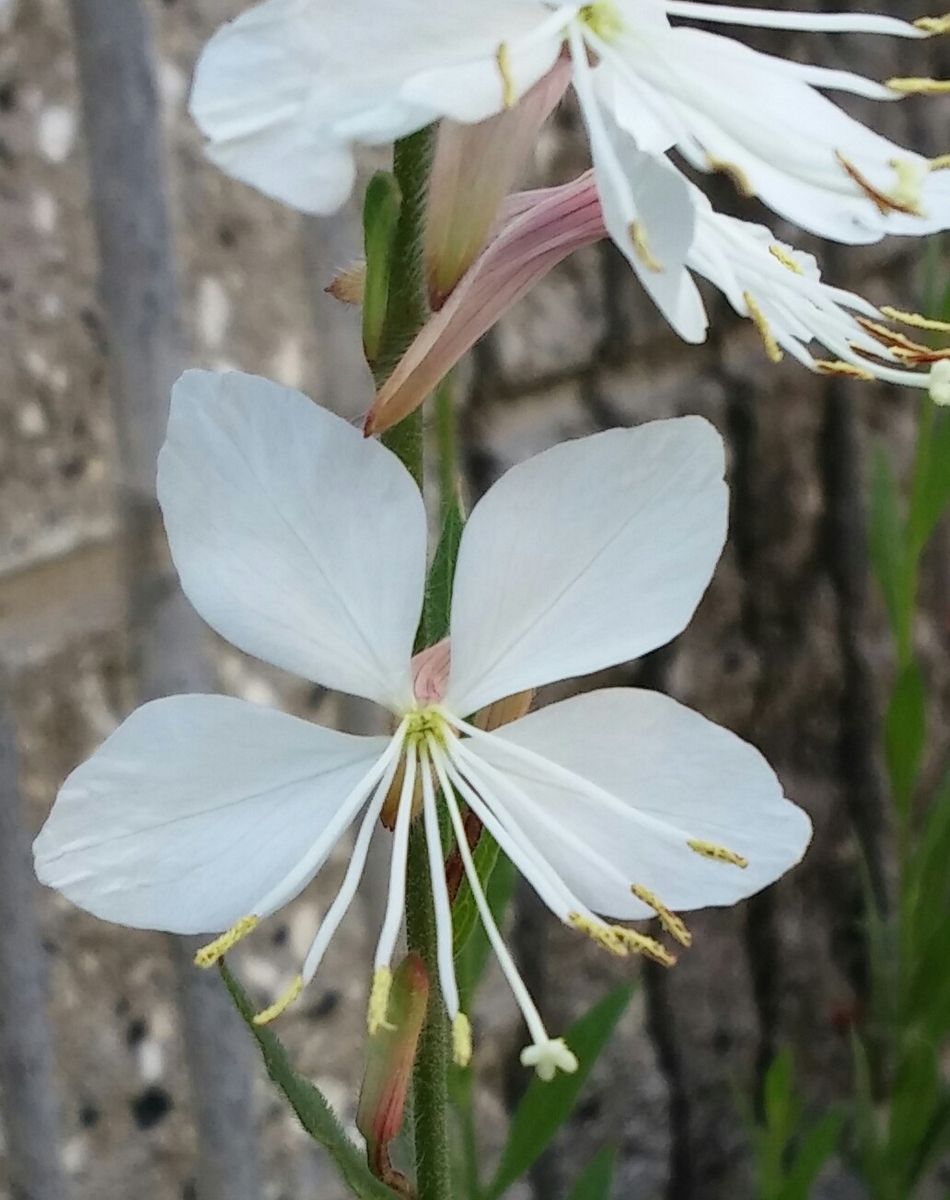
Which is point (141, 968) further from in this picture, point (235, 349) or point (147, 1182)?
point (235, 349)

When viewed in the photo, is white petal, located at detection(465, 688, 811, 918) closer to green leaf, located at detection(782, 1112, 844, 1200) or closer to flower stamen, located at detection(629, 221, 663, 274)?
flower stamen, located at detection(629, 221, 663, 274)

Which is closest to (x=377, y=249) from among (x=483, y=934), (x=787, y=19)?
(x=787, y=19)

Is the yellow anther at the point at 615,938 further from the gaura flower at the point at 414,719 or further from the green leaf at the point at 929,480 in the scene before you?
the green leaf at the point at 929,480

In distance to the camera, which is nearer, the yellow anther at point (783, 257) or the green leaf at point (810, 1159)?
the yellow anther at point (783, 257)

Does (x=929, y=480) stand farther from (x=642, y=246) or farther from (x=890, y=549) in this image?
(x=642, y=246)

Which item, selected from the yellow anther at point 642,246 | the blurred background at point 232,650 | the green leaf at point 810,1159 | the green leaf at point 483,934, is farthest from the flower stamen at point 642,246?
the green leaf at point 810,1159

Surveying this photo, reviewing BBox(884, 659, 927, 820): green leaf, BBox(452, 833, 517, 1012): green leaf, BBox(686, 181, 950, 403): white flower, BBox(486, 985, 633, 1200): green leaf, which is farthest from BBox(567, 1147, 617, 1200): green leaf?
BBox(686, 181, 950, 403): white flower
